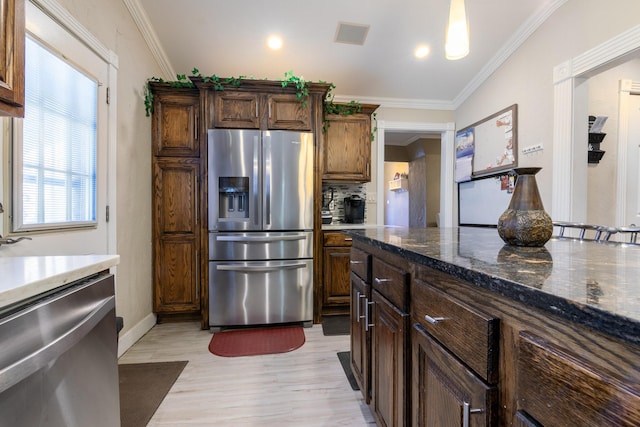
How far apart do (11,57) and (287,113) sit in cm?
197

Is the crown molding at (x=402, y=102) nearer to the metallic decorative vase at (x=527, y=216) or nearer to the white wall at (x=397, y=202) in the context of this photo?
the metallic decorative vase at (x=527, y=216)

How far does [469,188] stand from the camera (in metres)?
3.48

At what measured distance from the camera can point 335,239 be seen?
2879 millimetres

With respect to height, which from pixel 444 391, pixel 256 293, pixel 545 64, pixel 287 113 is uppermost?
pixel 545 64

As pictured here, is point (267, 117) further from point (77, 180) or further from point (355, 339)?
point (355, 339)

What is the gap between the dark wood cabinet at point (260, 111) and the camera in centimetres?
260

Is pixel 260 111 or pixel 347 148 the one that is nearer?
pixel 260 111

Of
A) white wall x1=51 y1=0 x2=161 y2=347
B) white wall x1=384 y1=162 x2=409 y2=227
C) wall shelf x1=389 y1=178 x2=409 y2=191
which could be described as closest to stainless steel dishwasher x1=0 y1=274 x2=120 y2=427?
white wall x1=51 y1=0 x2=161 y2=347

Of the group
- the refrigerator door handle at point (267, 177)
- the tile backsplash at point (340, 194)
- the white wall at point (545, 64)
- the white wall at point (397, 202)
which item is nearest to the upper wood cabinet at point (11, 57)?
the refrigerator door handle at point (267, 177)

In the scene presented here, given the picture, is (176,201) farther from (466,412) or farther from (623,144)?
(623,144)

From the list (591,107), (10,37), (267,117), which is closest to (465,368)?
(10,37)

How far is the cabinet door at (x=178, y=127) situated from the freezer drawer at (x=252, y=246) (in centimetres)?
89


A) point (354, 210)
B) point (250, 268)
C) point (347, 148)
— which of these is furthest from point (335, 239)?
point (347, 148)

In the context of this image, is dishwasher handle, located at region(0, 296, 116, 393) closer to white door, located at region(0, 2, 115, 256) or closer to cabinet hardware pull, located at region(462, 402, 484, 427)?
white door, located at region(0, 2, 115, 256)
